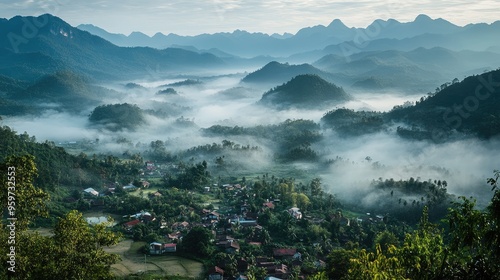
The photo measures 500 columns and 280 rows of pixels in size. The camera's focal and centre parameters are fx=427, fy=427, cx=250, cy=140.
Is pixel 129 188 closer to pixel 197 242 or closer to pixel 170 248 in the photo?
pixel 170 248

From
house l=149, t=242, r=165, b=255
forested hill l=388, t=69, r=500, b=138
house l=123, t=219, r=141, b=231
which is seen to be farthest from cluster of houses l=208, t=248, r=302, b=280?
forested hill l=388, t=69, r=500, b=138

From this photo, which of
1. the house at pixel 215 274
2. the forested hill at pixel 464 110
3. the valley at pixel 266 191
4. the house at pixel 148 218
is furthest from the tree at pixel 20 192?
the forested hill at pixel 464 110

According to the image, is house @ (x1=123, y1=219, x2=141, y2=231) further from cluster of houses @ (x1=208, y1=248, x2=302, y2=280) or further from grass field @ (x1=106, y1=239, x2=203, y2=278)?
cluster of houses @ (x1=208, y1=248, x2=302, y2=280)

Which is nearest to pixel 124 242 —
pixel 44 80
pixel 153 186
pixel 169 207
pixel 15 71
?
pixel 169 207

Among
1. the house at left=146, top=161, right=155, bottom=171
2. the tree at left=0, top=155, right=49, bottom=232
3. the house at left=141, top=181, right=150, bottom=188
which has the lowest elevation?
the house at left=141, top=181, right=150, bottom=188

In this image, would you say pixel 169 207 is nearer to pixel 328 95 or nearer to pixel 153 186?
pixel 153 186

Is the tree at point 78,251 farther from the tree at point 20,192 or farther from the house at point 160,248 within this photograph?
the house at point 160,248

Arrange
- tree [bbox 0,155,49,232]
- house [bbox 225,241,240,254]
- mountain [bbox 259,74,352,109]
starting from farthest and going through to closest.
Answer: mountain [bbox 259,74,352,109]
house [bbox 225,241,240,254]
tree [bbox 0,155,49,232]
